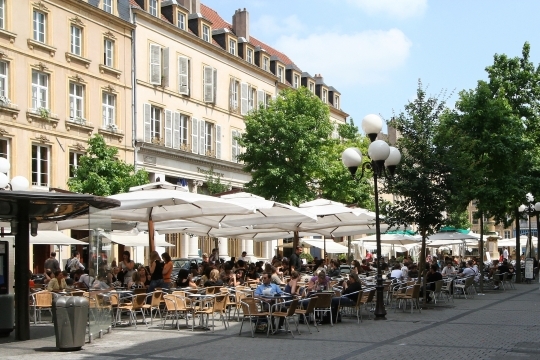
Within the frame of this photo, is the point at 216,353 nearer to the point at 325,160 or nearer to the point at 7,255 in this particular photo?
the point at 7,255

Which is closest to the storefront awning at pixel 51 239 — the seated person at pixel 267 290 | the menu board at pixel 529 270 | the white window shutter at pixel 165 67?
the seated person at pixel 267 290

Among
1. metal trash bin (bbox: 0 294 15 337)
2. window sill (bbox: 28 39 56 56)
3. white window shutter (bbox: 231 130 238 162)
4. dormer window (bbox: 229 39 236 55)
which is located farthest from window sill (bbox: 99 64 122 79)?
metal trash bin (bbox: 0 294 15 337)

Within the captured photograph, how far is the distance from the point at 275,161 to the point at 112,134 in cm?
847

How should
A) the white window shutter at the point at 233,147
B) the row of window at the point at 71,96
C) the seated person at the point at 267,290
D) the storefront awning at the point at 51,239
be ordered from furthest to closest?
the white window shutter at the point at 233,147
the row of window at the point at 71,96
the storefront awning at the point at 51,239
the seated person at the point at 267,290

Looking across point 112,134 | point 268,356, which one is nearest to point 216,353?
point 268,356

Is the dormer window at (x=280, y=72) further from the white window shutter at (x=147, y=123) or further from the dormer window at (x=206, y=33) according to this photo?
the white window shutter at (x=147, y=123)

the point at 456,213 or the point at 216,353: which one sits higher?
the point at 456,213

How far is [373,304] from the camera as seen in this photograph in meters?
21.8

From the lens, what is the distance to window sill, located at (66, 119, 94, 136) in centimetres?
3694

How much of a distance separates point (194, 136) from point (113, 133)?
7463 mm

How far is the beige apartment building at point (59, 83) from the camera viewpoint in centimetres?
3378

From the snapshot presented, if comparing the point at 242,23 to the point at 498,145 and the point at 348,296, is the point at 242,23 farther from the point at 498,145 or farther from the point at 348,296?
the point at 348,296

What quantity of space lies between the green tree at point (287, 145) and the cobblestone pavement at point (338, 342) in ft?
74.6

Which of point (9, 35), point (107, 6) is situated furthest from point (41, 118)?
point (107, 6)
